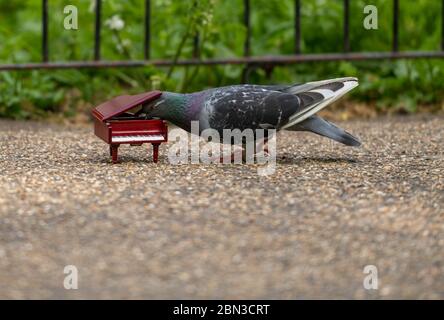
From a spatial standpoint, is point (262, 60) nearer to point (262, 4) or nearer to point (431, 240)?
point (262, 4)

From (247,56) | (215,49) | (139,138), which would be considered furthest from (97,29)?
(139,138)

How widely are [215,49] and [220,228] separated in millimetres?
3443

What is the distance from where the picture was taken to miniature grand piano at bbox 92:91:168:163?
187 inches

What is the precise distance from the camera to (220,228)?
11.8ft

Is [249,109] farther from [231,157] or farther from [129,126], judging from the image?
[129,126]

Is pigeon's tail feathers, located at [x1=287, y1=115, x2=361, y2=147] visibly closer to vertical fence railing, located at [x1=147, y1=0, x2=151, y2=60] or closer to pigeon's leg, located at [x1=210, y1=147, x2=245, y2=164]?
pigeon's leg, located at [x1=210, y1=147, x2=245, y2=164]

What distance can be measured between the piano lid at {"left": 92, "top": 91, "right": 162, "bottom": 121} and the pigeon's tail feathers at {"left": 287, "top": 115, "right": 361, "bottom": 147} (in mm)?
693

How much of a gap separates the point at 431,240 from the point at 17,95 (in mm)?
3709

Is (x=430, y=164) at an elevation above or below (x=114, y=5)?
below

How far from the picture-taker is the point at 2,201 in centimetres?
391

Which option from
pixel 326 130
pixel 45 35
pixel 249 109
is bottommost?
pixel 326 130

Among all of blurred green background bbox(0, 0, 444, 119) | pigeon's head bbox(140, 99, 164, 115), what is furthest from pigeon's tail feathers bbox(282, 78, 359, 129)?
blurred green background bbox(0, 0, 444, 119)

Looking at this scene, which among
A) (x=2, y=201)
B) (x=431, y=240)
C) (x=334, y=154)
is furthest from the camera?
(x=334, y=154)

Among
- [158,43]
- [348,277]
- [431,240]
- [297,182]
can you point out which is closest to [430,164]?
[297,182]
